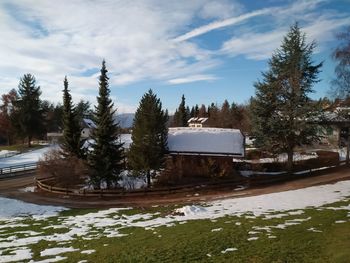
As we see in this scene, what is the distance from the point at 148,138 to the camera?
35.8 m

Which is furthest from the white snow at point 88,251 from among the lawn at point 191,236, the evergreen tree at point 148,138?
the evergreen tree at point 148,138

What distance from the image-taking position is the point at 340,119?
41.9m

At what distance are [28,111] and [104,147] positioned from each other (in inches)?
1613

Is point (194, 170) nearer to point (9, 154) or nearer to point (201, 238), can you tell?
point (201, 238)

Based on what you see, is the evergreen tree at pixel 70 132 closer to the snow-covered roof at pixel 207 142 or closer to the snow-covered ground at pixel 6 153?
the snow-covered roof at pixel 207 142

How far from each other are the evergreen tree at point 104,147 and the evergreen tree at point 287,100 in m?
15.4

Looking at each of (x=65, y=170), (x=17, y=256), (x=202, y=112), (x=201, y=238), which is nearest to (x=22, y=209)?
(x=65, y=170)

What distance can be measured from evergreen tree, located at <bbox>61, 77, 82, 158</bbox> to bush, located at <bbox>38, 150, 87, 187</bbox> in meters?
3.01

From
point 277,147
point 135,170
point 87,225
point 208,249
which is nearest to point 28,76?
point 135,170

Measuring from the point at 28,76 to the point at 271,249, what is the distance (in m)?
70.2

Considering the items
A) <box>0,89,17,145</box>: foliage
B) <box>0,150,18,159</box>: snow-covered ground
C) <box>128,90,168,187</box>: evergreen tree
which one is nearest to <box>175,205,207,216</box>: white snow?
<box>128,90,168,187</box>: evergreen tree

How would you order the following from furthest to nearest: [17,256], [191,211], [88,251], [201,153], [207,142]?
[207,142]
[201,153]
[191,211]
[17,256]
[88,251]

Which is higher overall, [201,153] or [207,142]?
[207,142]

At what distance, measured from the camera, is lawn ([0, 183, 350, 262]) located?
12258 millimetres
